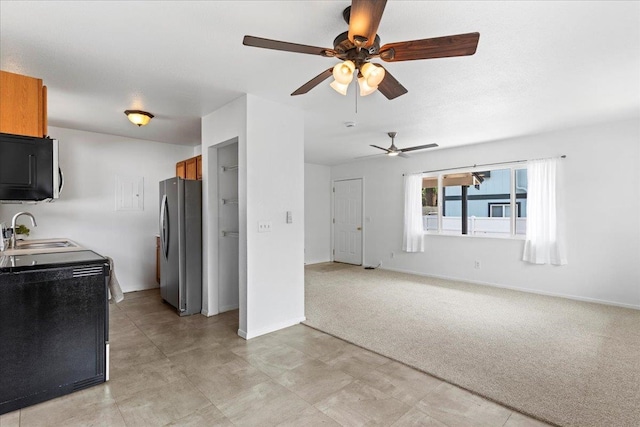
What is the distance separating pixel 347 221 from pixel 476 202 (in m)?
2.97

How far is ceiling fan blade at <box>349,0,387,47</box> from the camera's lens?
4.67 ft

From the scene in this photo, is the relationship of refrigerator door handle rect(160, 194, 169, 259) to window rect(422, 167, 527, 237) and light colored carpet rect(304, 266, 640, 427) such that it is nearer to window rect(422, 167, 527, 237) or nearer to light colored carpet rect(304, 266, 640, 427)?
light colored carpet rect(304, 266, 640, 427)

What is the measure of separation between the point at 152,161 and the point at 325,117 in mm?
3191

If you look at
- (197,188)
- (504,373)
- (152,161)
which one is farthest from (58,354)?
(152,161)

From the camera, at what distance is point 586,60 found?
2516 millimetres

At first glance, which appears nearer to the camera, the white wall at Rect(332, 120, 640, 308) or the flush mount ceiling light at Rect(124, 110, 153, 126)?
the flush mount ceiling light at Rect(124, 110, 153, 126)

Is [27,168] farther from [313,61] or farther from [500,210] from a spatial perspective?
[500,210]

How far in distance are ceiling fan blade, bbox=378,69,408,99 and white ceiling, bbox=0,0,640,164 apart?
33 cm

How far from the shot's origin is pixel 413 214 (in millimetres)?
6352

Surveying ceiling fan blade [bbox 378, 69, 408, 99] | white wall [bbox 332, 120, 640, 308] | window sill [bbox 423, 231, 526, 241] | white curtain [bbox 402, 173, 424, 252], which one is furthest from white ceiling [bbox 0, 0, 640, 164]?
white curtain [bbox 402, 173, 424, 252]

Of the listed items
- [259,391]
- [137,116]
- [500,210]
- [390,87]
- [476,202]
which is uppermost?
[137,116]

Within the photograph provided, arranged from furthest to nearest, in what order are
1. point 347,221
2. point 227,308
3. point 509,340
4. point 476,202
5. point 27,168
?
point 347,221 < point 476,202 < point 227,308 < point 509,340 < point 27,168

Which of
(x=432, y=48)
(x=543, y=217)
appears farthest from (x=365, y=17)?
(x=543, y=217)

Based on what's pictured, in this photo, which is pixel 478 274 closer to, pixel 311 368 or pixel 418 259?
pixel 418 259
